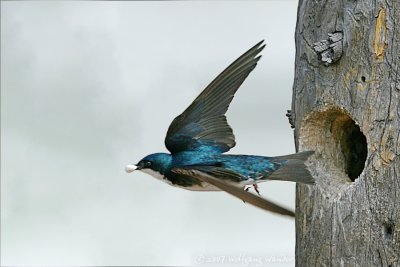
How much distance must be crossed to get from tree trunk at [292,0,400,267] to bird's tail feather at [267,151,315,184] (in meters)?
0.12

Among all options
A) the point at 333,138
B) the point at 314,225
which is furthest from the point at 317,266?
the point at 333,138

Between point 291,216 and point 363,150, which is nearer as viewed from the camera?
point 291,216

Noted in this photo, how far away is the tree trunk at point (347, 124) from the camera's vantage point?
4742mm

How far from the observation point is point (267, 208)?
4164mm

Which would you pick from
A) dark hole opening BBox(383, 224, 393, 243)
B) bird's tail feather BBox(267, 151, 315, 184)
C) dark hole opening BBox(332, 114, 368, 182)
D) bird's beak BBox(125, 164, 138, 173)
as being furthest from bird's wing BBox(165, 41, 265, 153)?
dark hole opening BBox(383, 224, 393, 243)

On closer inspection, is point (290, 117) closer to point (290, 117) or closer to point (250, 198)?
point (290, 117)

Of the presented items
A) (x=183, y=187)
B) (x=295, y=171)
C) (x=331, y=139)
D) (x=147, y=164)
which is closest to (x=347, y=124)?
A: (x=331, y=139)

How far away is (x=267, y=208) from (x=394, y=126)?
0.92m

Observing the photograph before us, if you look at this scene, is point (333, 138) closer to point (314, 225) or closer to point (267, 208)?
point (314, 225)

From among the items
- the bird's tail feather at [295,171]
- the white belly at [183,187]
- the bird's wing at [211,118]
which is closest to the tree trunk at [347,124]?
the bird's tail feather at [295,171]

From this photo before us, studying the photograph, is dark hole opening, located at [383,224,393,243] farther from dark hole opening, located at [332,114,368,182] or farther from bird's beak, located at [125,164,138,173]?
bird's beak, located at [125,164,138,173]

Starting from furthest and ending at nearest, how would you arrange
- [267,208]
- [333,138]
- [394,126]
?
[333,138] < [394,126] < [267,208]

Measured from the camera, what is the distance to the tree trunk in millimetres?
4742

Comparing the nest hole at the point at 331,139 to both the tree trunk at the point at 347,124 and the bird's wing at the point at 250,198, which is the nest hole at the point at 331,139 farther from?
the bird's wing at the point at 250,198
